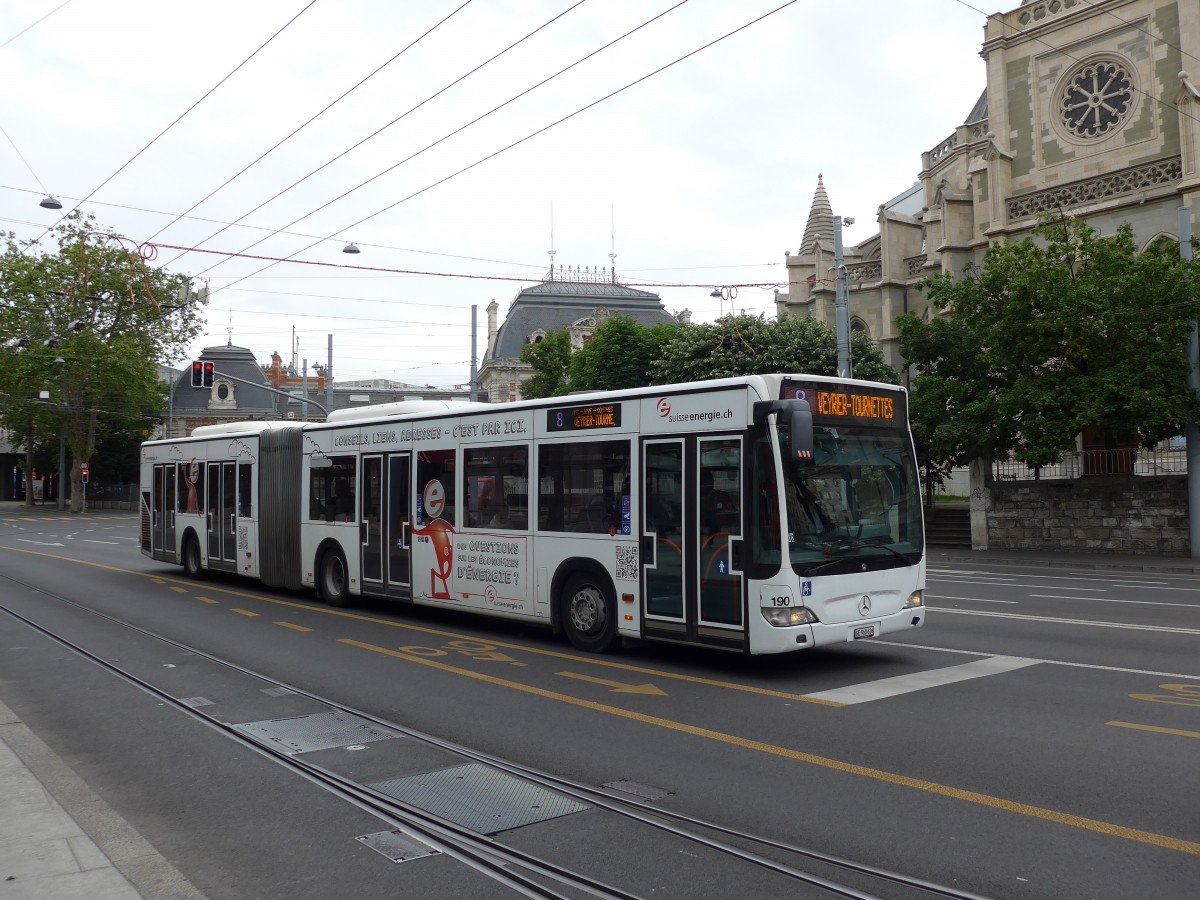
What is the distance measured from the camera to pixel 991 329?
1004 inches

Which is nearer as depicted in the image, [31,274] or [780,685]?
[780,685]

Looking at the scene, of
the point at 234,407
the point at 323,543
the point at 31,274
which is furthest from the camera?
the point at 234,407

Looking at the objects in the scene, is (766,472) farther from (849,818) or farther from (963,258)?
(963,258)

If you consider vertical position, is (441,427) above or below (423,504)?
above

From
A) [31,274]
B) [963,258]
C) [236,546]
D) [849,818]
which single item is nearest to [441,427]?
[236,546]

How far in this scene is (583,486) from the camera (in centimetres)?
1091

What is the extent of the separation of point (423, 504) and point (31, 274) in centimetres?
5105

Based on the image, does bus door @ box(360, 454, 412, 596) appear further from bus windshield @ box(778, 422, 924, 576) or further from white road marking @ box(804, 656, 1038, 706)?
white road marking @ box(804, 656, 1038, 706)

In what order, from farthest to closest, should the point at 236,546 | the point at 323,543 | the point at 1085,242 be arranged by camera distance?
1. the point at 1085,242
2. the point at 236,546
3. the point at 323,543

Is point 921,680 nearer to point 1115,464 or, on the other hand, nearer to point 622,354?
point 1115,464

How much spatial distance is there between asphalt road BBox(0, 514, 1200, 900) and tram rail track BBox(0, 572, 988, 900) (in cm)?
14

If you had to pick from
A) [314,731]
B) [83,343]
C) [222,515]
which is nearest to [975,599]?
[314,731]

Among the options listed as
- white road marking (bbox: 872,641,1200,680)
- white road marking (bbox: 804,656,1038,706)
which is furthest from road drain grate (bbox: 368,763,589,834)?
white road marking (bbox: 872,641,1200,680)

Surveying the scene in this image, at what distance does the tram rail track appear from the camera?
4438mm
